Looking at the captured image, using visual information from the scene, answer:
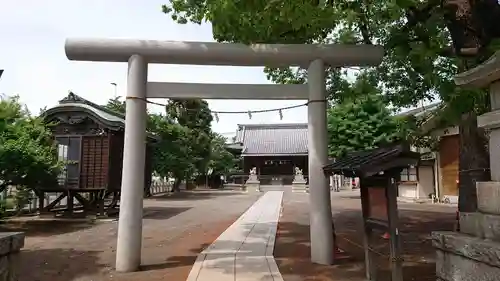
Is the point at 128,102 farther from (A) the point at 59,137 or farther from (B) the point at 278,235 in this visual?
(A) the point at 59,137

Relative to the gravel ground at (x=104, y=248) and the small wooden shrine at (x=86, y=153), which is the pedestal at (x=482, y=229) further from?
the small wooden shrine at (x=86, y=153)

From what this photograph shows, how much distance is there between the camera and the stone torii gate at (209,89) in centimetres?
733

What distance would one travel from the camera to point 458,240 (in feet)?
12.2

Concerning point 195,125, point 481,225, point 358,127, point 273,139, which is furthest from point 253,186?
point 481,225

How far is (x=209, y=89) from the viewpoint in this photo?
25.6ft

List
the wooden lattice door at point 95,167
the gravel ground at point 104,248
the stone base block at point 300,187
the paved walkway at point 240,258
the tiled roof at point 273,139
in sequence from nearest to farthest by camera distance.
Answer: the paved walkway at point 240,258
the gravel ground at point 104,248
the wooden lattice door at point 95,167
the stone base block at point 300,187
the tiled roof at point 273,139

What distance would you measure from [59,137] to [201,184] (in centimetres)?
3143

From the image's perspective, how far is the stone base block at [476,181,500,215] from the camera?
11.7ft

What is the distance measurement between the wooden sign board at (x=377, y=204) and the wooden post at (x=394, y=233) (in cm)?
13

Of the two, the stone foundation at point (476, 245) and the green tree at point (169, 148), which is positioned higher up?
the green tree at point (169, 148)

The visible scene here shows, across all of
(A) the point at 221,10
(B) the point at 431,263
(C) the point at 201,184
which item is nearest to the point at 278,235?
(B) the point at 431,263

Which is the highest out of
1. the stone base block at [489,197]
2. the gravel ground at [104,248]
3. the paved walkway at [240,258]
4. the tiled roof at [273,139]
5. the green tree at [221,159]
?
the tiled roof at [273,139]

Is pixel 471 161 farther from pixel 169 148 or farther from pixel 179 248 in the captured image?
pixel 169 148

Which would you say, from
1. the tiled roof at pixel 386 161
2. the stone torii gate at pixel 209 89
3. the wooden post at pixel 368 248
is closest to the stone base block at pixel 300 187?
the stone torii gate at pixel 209 89
